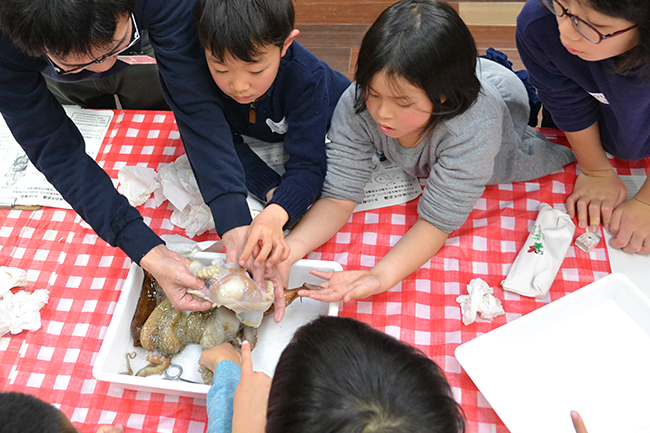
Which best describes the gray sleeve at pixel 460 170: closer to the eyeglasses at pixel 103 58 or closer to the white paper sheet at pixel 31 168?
the eyeglasses at pixel 103 58

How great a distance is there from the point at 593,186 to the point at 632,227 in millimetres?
145

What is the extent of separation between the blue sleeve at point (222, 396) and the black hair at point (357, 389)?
0.79ft

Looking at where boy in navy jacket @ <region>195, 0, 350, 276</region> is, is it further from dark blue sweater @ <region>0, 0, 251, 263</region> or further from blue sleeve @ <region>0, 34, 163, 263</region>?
blue sleeve @ <region>0, 34, 163, 263</region>

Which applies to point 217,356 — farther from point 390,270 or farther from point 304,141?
point 304,141

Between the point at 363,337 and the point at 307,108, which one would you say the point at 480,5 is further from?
the point at 363,337

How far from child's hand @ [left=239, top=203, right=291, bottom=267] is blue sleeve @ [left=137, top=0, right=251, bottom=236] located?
54mm

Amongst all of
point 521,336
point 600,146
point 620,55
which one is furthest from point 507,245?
point 620,55

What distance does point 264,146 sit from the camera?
1.51 metres

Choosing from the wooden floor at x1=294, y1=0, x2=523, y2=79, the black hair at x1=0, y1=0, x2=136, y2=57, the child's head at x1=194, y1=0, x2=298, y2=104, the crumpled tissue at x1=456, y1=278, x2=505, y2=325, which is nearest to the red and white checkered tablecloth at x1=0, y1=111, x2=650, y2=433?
the crumpled tissue at x1=456, y1=278, x2=505, y2=325

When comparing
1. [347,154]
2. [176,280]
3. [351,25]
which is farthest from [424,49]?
[351,25]

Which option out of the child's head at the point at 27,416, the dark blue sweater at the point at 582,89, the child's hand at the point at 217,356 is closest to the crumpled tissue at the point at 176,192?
the child's hand at the point at 217,356

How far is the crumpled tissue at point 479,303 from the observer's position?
3.82ft

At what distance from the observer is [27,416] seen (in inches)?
27.4

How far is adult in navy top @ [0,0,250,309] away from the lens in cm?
102
